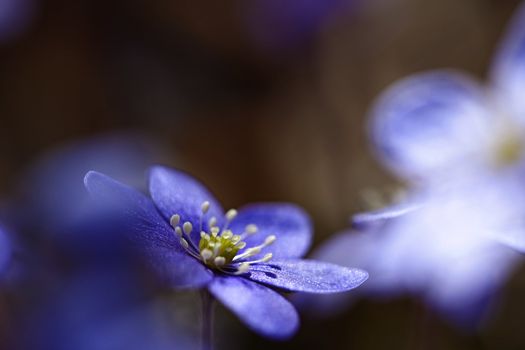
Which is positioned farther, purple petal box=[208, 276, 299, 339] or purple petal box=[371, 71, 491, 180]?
purple petal box=[371, 71, 491, 180]

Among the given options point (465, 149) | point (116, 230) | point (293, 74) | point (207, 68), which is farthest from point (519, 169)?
point (207, 68)

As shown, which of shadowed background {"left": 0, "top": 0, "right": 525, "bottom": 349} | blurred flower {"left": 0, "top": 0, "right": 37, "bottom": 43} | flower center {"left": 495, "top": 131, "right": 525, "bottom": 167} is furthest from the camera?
shadowed background {"left": 0, "top": 0, "right": 525, "bottom": 349}

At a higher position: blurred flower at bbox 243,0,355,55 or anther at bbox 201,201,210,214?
blurred flower at bbox 243,0,355,55

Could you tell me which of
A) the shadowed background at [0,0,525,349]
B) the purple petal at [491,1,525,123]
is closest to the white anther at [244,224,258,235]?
the purple petal at [491,1,525,123]

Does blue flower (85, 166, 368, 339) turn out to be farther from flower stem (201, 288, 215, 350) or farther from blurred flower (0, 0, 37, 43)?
blurred flower (0, 0, 37, 43)

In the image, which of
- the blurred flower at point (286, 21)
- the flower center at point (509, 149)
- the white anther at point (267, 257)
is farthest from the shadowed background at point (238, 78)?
the white anther at point (267, 257)

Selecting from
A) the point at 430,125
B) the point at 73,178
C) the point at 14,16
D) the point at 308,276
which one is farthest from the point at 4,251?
the point at 14,16

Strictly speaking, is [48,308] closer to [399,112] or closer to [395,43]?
[399,112]
